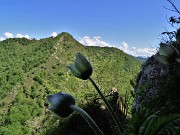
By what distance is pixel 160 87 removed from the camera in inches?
150

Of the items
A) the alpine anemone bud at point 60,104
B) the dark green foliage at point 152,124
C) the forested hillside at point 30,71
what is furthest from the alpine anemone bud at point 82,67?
the forested hillside at point 30,71

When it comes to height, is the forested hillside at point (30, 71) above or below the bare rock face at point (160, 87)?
above

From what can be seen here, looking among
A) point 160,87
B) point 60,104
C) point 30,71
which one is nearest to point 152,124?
point 60,104

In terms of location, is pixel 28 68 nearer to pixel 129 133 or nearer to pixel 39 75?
pixel 39 75

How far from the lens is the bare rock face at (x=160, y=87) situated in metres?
3.39

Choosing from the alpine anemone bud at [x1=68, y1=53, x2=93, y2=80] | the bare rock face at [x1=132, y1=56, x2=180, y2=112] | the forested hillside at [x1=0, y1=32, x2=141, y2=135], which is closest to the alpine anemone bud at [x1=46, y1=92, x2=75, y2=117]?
the alpine anemone bud at [x1=68, y1=53, x2=93, y2=80]

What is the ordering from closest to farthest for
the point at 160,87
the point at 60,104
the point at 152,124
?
1. the point at 152,124
2. the point at 60,104
3. the point at 160,87

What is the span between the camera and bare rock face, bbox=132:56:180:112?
339 centimetres

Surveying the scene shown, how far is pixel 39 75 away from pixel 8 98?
11.3 metres

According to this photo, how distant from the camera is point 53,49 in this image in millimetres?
99125

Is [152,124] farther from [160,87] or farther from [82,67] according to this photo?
[160,87]

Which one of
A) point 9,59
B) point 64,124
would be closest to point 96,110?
point 64,124

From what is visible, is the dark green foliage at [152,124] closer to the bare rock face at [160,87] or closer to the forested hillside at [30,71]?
the bare rock face at [160,87]

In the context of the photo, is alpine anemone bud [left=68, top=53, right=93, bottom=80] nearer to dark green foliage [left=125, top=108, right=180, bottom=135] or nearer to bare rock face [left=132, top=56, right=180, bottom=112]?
dark green foliage [left=125, top=108, right=180, bottom=135]
